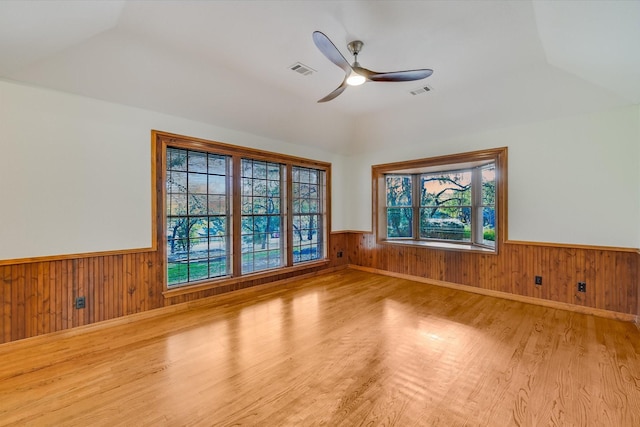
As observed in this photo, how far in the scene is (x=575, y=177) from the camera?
11.6 feet

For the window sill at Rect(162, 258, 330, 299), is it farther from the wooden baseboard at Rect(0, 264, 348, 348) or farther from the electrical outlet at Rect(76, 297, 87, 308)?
the electrical outlet at Rect(76, 297, 87, 308)

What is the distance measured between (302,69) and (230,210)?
2.28 metres

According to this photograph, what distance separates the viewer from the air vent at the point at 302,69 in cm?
317

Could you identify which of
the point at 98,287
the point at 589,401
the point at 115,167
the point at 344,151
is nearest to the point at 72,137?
the point at 115,167

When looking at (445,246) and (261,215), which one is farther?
(445,246)

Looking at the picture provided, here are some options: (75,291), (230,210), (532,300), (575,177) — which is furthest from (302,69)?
(532,300)

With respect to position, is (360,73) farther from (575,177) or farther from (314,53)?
(575,177)

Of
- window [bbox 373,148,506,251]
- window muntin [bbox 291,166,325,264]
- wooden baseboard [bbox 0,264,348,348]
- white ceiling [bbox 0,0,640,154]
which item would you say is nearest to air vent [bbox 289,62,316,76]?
white ceiling [bbox 0,0,640,154]

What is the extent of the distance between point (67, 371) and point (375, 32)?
402 centimetres

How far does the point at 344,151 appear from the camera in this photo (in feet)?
19.4

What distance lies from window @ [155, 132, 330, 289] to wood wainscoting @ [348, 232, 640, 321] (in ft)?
7.40

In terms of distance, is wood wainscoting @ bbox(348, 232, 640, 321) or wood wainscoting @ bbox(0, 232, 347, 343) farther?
wood wainscoting @ bbox(348, 232, 640, 321)

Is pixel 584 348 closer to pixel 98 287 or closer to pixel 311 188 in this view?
pixel 311 188

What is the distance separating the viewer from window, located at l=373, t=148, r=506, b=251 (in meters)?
4.52
